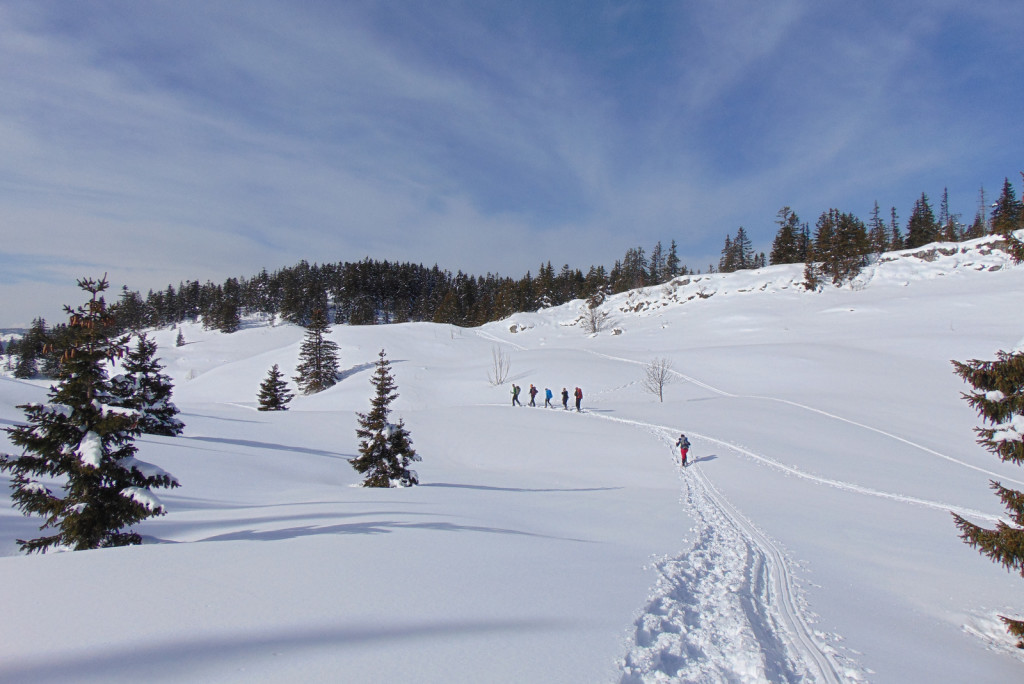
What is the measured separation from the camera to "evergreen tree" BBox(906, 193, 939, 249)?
9144cm

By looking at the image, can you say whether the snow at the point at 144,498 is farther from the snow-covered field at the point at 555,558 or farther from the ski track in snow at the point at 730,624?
the ski track in snow at the point at 730,624

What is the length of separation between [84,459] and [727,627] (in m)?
9.05

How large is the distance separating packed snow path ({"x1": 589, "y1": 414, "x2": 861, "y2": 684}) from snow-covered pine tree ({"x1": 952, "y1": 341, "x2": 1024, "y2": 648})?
2890 millimetres

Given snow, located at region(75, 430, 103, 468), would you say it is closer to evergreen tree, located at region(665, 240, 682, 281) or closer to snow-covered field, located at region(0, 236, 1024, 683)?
snow-covered field, located at region(0, 236, 1024, 683)

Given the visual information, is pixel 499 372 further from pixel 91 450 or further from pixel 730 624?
pixel 730 624

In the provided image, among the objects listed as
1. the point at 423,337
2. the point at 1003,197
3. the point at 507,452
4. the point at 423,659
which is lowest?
the point at 507,452

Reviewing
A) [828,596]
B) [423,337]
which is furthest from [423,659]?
[423,337]

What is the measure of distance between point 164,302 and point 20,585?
14379 cm

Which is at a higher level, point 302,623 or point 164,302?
point 164,302

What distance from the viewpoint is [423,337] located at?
68.9 metres

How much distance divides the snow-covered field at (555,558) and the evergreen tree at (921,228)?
264ft

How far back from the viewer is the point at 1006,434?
7254mm

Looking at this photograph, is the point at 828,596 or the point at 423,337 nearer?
the point at 828,596

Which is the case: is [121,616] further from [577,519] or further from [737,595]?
[577,519]
